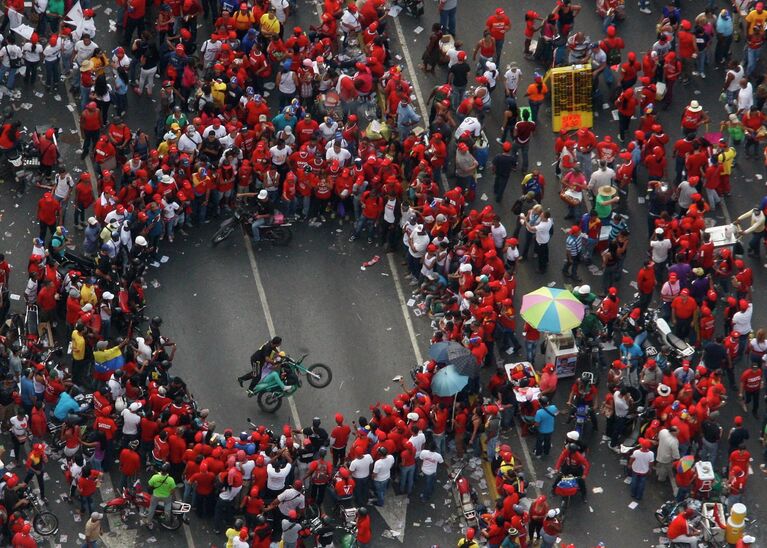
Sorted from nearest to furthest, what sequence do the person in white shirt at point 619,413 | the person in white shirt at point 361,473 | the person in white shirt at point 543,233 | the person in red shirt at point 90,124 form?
the person in white shirt at point 361,473 < the person in white shirt at point 619,413 < the person in white shirt at point 543,233 < the person in red shirt at point 90,124

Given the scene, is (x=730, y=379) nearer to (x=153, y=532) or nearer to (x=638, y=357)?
(x=638, y=357)

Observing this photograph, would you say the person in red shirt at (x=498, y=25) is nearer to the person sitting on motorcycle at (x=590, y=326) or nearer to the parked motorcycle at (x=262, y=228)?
the parked motorcycle at (x=262, y=228)

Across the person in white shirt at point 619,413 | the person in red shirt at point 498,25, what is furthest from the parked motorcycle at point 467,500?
the person in red shirt at point 498,25

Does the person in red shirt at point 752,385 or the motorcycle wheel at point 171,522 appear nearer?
the motorcycle wheel at point 171,522

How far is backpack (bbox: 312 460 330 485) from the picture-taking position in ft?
149

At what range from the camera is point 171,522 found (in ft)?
151

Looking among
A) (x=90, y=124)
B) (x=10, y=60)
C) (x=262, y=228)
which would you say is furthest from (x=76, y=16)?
(x=262, y=228)

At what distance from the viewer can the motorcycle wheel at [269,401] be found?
48250 mm

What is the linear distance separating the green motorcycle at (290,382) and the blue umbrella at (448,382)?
353 cm

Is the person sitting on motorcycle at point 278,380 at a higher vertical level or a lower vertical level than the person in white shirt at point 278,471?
higher

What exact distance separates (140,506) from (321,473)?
4.12m

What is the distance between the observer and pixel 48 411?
154 ft

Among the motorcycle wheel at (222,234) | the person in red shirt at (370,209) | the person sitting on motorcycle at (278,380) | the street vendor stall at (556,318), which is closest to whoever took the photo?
the street vendor stall at (556,318)

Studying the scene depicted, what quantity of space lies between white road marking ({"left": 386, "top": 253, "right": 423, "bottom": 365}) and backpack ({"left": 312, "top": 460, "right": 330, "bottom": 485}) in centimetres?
491
